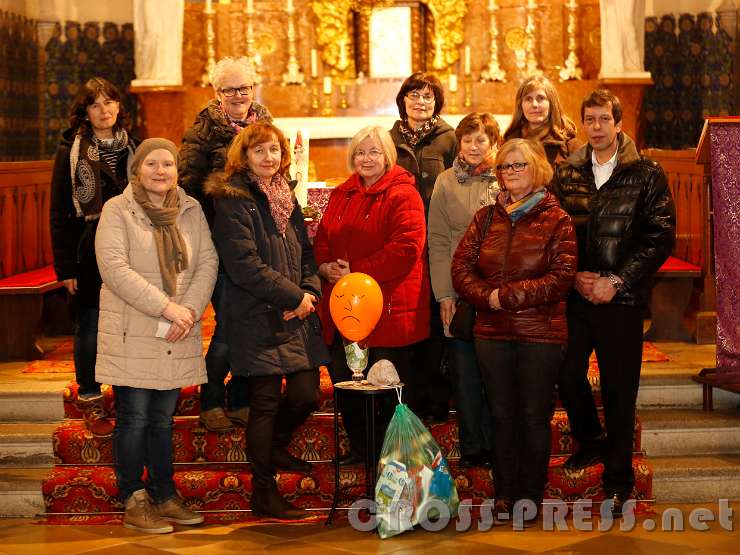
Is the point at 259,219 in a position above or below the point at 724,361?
above

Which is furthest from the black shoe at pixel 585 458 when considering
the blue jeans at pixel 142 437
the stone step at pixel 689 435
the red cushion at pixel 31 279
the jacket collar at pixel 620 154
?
the red cushion at pixel 31 279

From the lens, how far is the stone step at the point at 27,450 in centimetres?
594

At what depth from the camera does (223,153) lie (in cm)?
→ 552

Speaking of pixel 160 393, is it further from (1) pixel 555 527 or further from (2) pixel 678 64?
(2) pixel 678 64

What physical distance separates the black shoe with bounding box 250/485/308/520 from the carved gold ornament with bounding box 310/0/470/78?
618 centimetres

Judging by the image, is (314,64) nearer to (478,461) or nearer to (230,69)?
(230,69)

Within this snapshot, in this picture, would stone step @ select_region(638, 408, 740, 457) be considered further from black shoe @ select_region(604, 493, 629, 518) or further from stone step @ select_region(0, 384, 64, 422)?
stone step @ select_region(0, 384, 64, 422)

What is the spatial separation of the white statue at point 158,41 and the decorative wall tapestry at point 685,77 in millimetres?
4026

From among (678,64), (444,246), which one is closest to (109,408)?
(444,246)

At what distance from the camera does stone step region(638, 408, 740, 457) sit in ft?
19.6

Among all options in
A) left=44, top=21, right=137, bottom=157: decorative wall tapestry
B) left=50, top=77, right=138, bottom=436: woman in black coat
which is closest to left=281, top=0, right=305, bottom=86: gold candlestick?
left=44, top=21, right=137, bottom=157: decorative wall tapestry

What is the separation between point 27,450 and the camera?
594 centimetres

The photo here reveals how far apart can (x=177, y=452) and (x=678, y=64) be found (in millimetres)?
6723

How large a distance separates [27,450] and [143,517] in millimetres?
962
